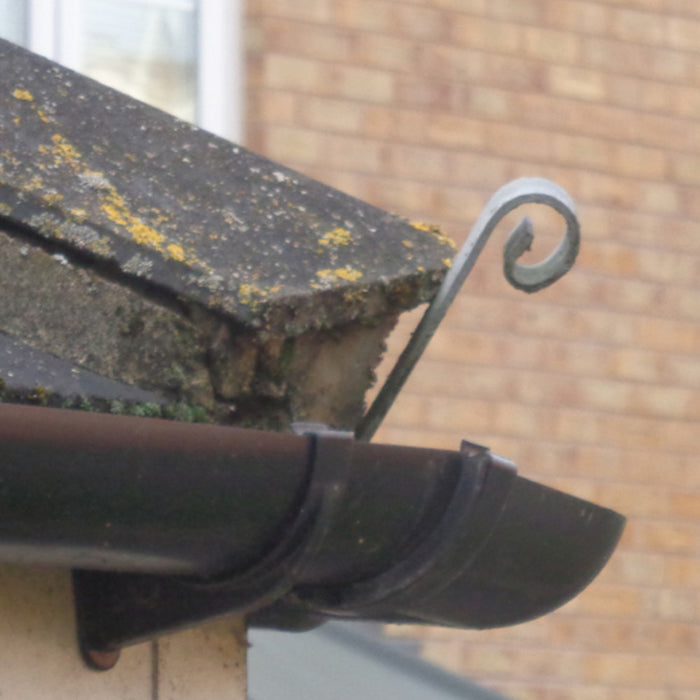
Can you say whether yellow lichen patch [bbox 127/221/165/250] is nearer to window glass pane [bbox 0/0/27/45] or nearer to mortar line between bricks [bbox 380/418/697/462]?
window glass pane [bbox 0/0/27/45]

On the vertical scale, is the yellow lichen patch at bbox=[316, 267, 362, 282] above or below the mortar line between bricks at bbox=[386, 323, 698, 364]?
below

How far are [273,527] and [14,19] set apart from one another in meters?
3.05

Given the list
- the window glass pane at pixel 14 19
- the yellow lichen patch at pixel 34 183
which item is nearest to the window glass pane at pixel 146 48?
the window glass pane at pixel 14 19

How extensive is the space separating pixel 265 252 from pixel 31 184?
9.5 inches

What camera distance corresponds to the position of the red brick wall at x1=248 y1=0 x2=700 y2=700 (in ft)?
14.2

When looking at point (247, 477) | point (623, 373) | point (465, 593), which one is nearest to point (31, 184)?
point (247, 477)

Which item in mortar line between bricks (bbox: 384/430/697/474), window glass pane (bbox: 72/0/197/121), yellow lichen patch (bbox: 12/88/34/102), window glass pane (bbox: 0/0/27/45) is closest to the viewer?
yellow lichen patch (bbox: 12/88/34/102)

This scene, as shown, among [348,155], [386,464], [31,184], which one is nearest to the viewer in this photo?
[386,464]

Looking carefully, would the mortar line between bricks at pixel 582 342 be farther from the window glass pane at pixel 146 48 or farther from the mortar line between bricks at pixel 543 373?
the window glass pane at pixel 146 48

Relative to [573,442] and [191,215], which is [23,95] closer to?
[191,215]

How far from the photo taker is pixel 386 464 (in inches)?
51.7

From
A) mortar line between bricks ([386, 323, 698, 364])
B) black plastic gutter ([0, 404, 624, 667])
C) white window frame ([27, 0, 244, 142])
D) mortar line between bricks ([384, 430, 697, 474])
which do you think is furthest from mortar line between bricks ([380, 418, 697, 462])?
black plastic gutter ([0, 404, 624, 667])

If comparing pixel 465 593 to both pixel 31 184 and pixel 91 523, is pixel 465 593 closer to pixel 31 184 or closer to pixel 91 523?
pixel 91 523

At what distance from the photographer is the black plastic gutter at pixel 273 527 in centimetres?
117
